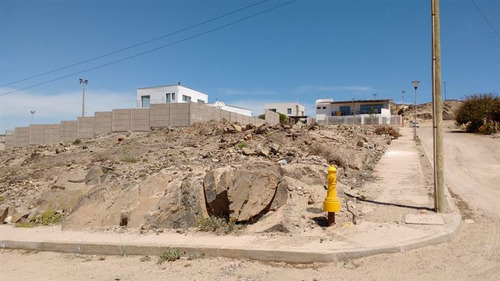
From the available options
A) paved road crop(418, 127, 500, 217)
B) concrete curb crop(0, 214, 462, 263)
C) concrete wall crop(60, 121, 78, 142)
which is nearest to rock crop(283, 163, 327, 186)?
concrete curb crop(0, 214, 462, 263)

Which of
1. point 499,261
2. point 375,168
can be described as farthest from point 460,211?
point 375,168

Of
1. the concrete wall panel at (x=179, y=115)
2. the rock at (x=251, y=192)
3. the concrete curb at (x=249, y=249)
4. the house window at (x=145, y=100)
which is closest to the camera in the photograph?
the concrete curb at (x=249, y=249)

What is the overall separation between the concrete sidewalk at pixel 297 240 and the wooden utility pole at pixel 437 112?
1.35 ft

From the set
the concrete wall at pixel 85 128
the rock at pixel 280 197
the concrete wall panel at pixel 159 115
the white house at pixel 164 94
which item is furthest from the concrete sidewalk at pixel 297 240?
the white house at pixel 164 94

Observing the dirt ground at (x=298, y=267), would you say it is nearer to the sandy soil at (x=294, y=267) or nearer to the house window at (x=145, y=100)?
the sandy soil at (x=294, y=267)

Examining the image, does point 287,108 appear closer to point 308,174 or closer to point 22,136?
point 22,136

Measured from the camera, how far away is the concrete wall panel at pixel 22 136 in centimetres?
3284

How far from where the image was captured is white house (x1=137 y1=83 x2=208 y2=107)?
44.0 metres

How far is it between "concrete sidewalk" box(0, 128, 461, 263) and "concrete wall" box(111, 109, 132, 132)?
19.1 m

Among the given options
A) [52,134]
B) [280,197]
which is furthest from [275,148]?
[52,134]

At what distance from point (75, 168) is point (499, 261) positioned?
13139 mm

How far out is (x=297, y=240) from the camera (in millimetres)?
5668

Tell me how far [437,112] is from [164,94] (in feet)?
132

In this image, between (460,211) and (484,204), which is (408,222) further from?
(484,204)
